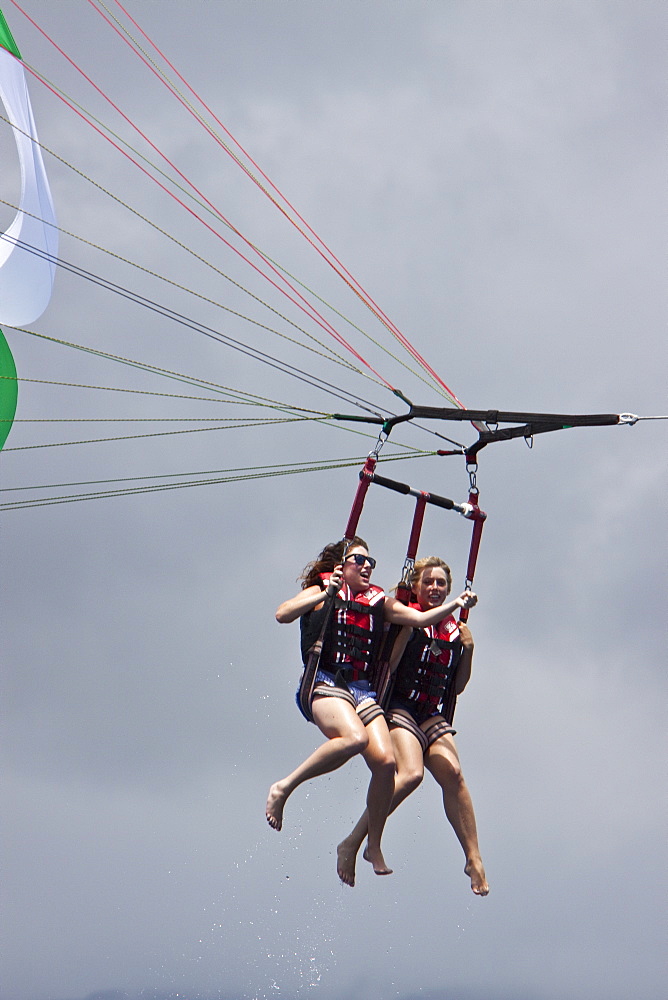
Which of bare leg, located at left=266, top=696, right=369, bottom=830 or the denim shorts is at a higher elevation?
the denim shorts

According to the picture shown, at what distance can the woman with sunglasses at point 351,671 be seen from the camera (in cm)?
928

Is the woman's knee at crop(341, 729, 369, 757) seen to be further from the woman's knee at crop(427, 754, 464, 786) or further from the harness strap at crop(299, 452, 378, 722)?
the woman's knee at crop(427, 754, 464, 786)

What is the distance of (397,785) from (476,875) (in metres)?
1.03

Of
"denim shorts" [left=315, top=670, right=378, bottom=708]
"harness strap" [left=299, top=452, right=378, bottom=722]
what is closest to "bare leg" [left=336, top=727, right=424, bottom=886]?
"denim shorts" [left=315, top=670, right=378, bottom=708]

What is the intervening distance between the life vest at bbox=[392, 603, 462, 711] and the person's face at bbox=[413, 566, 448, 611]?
A: 0.32 feet

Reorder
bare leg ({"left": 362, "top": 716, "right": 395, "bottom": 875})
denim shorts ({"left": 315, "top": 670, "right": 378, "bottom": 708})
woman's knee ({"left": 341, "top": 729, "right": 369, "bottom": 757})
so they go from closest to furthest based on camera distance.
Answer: woman's knee ({"left": 341, "top": 729, "right": 369, "bottom": 757})
bare leg ({"left": 362, "top": 716, "right": 395, "bottom": 875})
denim shorts ({"left": 315, "top": 670, "right": 378, "bottom": 708})

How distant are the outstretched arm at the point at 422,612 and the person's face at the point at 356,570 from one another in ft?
0.75

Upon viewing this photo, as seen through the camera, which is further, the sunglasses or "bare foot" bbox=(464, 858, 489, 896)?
"bare foot" bbox=(464, 858, 489, 896)

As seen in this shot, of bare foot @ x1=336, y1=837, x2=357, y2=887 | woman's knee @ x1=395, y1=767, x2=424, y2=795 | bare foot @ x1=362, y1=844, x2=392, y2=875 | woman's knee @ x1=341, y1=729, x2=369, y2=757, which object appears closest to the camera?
woman's knee @ x1=341, y1=729, x2=369, y2=757

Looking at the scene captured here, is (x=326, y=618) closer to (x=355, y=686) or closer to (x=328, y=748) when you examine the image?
(x=355, y=686)

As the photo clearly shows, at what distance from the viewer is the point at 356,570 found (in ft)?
31.5

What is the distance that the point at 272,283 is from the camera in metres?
8.97

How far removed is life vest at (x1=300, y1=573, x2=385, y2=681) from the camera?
9.55m

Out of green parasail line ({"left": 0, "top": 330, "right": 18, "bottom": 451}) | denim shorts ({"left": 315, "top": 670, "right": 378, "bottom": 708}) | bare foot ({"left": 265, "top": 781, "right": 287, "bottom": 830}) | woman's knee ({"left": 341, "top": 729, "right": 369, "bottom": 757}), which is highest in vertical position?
green parasail line ({"left": 0, "top": 330, "right": 18, "bottom": 451})
